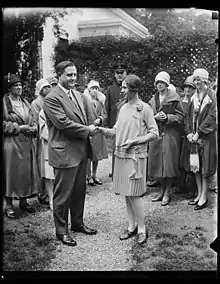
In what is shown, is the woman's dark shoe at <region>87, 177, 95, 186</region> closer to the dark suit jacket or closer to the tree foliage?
the dark suit jacket

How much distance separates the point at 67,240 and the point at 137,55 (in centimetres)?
204

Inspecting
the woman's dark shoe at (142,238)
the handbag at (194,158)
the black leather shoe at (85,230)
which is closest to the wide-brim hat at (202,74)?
the handbag at (194,158)

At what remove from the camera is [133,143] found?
181 inches

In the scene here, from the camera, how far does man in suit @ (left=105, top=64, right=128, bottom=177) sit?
4.87 meters

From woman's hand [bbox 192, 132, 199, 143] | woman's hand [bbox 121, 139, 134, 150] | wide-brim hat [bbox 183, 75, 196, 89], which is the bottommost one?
woman's hand [bbox 121, 139, 134, 150]

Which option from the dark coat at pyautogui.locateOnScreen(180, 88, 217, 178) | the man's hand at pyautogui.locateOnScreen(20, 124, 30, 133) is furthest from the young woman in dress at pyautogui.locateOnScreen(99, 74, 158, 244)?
the man's hand at pyautogui.locateOnScreen(20, 124, 30, 133)

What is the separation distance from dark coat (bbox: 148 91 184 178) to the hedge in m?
0.59

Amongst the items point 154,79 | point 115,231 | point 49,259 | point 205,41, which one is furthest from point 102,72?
point 49,259

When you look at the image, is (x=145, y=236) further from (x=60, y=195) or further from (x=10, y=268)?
(x=10, y=268)

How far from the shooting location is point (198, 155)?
5188 millimetres

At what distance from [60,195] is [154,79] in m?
1.61

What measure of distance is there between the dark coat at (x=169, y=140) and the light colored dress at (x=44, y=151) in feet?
4.18
